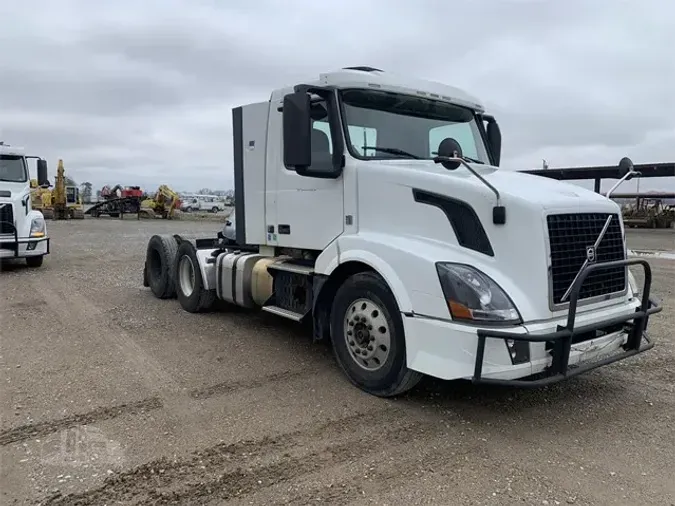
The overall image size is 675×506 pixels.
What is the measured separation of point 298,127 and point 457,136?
5.79 feet

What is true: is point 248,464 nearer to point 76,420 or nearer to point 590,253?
point 76,420

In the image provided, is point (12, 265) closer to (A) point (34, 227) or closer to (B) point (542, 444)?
(A) point (34, 227)

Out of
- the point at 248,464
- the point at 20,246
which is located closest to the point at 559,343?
the point at 248,464

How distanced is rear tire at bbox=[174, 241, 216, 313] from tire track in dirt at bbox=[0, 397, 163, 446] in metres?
2.93

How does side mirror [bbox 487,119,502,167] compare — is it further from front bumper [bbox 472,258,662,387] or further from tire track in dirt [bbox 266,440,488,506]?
tire track in dirt [bbox 266,440,488,506]

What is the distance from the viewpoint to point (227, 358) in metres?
5.36

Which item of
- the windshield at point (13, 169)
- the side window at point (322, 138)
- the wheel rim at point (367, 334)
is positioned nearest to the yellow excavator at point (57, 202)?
the windshield at point (13, 169)

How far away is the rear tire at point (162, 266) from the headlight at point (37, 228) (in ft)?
13.8

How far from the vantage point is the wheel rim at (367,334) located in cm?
423

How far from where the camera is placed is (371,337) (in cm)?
432

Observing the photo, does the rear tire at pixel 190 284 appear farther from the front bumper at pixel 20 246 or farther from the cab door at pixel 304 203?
the front bumper at pixel 20 246

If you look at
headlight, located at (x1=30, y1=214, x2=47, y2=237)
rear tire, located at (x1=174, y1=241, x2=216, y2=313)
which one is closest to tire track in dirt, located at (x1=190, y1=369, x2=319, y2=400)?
rear tire, located at (x1=174, y1=241, x2=216, y2=313)

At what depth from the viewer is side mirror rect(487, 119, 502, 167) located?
19.0 ft

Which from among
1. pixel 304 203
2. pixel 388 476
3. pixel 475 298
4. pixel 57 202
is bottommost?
pixel 388 476
